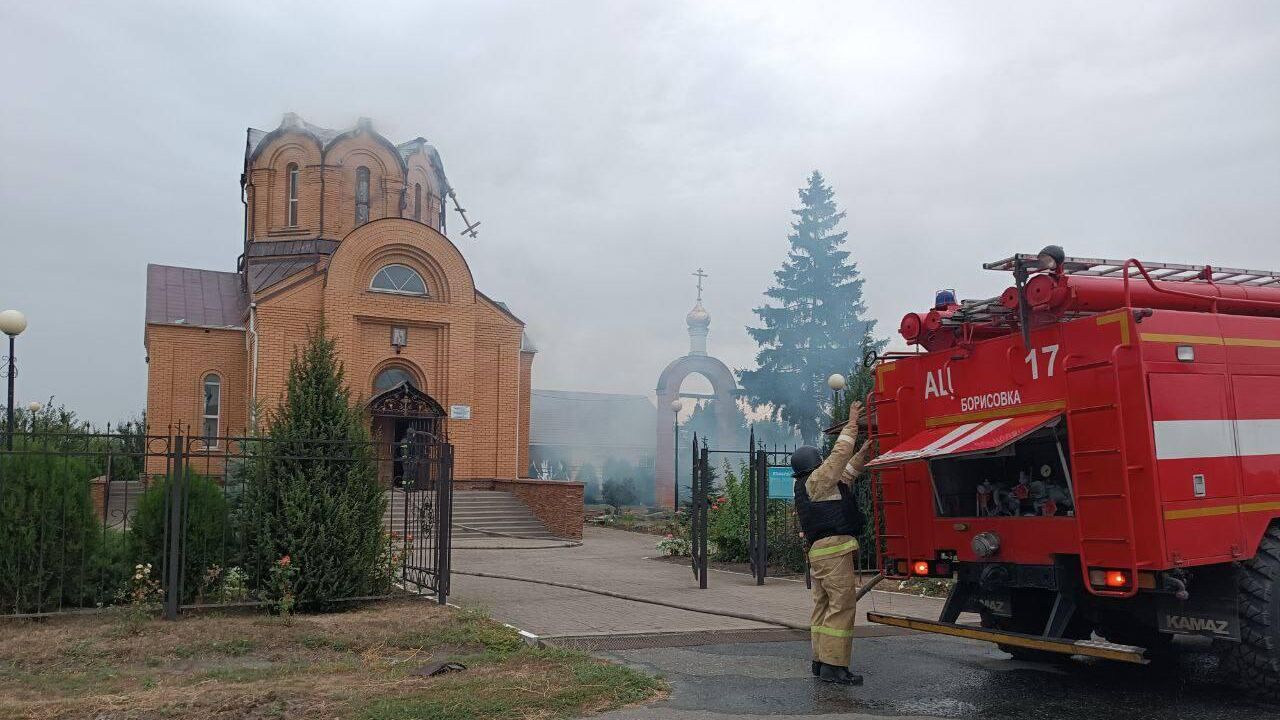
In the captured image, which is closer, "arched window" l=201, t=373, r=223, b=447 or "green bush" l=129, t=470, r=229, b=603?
"green bush" l=129, t=470, r=229, b=603

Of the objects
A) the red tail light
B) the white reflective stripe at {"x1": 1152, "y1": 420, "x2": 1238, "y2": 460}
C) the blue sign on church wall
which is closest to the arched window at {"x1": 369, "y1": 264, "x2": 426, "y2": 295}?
the blue sign on church wall

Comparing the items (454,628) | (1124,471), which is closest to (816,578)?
(1124,471)

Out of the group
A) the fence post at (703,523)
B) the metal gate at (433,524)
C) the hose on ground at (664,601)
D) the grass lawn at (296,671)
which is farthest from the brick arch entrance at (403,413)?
the grass lawn at (296,671)

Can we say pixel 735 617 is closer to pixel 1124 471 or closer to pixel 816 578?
pixel 816 578

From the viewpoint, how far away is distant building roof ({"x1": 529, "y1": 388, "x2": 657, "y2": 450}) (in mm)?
48188

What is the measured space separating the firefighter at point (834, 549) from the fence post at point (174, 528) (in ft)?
19.3

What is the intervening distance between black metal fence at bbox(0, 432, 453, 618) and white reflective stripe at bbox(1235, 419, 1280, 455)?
7.25 m

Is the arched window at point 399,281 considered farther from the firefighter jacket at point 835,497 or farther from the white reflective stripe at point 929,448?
the white reflective stripe at point 929,448

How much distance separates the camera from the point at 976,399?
7.05 meters

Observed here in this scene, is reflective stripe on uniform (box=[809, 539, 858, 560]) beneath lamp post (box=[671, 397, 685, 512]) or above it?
beneath

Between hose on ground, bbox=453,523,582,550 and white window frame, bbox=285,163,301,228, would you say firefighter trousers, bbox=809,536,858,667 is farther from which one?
white window frame, bbox=285,163,301,228

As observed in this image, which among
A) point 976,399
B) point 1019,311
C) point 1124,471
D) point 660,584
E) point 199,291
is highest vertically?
point 199,291

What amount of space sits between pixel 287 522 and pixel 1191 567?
784 cm

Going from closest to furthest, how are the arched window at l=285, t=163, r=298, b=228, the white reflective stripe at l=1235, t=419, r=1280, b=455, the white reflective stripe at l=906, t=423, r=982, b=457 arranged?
the white reflective stripe at l=1235, t=419, r=1280, b=455 → the white reflective stripe at l=906, t=423, r=982, b=457 → the arched window at l=285, t=163, r=298, b=228
